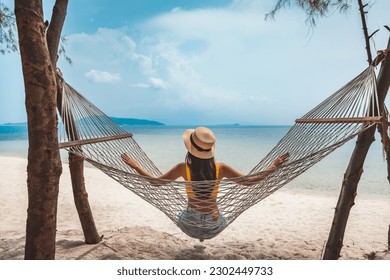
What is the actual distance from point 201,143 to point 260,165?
0.49 metres

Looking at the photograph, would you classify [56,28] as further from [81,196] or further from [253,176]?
[253,176]

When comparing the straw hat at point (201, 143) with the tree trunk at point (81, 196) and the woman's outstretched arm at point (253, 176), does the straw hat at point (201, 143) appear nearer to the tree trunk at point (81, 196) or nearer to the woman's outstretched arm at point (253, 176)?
the woman's outstretched arm at point (253, 176)

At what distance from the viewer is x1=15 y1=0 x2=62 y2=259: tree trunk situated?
1418 millimetres

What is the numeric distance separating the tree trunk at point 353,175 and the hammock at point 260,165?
7cm

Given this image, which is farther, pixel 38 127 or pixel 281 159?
pixel 281 159

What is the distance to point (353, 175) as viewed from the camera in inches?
73.8

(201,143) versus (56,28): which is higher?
(56,28)

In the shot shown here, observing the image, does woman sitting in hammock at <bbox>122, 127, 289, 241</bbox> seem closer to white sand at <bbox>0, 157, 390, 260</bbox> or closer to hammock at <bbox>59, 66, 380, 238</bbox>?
hammock at <bbox>59, 66, 380, 238</bbox>

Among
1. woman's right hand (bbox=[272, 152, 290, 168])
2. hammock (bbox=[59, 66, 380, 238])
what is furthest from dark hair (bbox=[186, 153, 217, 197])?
woman's right hand (bbox=[272, 152, 290, 168])

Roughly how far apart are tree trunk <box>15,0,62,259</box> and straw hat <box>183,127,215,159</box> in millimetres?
669

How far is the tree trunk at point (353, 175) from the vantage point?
179cm

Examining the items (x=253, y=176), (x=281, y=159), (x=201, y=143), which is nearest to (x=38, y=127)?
(x=201, y=143)

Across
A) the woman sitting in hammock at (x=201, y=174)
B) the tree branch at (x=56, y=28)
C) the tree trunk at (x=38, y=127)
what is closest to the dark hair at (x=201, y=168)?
the woman sitting in hammock at (x=201, y=174)

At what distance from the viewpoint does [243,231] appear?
334 cm
